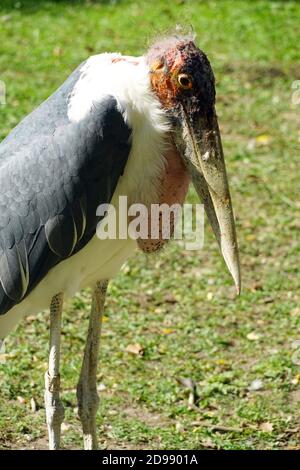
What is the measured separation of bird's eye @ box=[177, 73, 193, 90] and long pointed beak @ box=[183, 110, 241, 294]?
0.12 metres

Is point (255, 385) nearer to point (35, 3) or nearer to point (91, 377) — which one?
point (91, 377)

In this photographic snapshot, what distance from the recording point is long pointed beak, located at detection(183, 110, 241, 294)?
4035mm

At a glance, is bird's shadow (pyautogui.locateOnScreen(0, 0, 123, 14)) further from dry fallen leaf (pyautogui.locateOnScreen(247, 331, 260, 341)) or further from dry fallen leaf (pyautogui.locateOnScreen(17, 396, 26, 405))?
dry fallen leaf (pyautogui.locateOnScreen(17, 396, 26, 405))

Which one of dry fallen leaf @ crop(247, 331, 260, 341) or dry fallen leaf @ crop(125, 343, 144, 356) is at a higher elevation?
dry fallen leaf @ crop(247, 331, 260, 341)

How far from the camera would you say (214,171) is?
4.05 m

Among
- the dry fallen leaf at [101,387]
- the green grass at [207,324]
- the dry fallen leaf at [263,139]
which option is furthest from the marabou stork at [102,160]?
the dry fallen leaf at [263,139]

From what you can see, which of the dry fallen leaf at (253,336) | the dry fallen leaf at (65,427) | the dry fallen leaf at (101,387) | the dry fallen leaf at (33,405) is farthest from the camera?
the dry fallen leaf at (253,336)

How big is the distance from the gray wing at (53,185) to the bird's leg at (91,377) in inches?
19.1

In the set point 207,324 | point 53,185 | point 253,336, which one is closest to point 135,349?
point 207,324

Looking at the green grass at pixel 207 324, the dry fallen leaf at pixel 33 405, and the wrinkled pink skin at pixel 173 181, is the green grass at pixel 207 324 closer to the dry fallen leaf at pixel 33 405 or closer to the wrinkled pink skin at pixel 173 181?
the dry fallen leaf at pixel 33 405

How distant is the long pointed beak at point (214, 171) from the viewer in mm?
4035

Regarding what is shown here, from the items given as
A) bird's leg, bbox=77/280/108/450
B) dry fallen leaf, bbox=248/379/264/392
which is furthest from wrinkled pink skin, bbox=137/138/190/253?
dry fallen leaf, bbox=248/379/264/392
